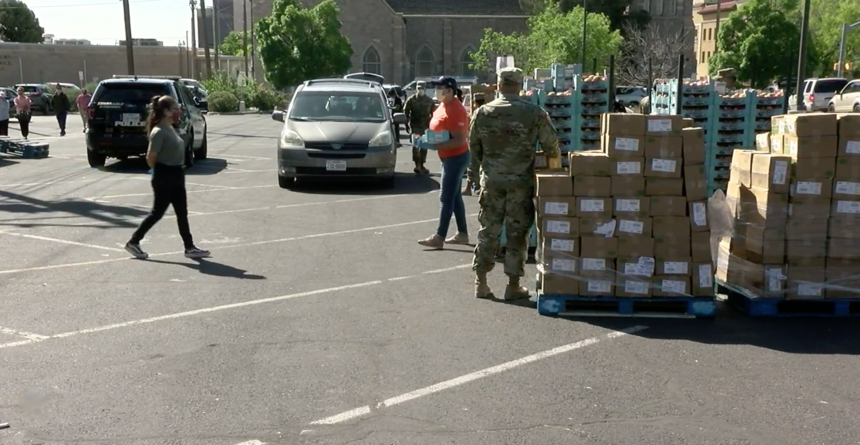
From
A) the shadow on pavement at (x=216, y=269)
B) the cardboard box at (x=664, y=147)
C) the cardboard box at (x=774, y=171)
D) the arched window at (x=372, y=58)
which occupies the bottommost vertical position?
the shadow on pavement at (x=216, y=269)

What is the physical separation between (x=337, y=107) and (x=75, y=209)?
16.3 ft

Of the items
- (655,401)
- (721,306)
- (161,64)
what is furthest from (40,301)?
(161,64)

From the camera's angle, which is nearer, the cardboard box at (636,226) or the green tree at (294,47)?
the cardboard box at (636,226)

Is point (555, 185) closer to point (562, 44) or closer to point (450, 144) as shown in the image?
point (450, 144)

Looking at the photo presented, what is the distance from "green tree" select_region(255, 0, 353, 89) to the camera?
6162cm

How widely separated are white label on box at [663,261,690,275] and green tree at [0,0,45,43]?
96.9 m

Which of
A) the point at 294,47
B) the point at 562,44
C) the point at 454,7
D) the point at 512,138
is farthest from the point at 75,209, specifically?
the point at 454,7

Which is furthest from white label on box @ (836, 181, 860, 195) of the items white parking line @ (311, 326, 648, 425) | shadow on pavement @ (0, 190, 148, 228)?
shadow on pavement @ (0, 190, 148, 228)

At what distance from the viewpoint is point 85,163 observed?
67.3 feet

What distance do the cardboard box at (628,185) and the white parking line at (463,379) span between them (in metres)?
1.09

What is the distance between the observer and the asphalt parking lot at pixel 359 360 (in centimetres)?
509

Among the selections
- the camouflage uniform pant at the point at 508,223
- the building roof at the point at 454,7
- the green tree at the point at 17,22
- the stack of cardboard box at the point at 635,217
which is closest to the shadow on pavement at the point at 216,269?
the camouflage uniform pant at the point at 508,223

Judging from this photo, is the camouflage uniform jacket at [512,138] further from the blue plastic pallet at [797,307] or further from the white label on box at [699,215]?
the blue plastic pallet at [797,307]

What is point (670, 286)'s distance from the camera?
24.1ft
